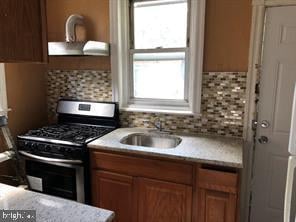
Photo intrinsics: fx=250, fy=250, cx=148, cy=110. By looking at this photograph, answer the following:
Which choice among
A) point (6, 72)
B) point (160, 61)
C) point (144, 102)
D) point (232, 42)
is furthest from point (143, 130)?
point (6, 72)

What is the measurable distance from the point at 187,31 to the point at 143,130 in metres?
1.02

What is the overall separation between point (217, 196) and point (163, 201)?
41 centimetres

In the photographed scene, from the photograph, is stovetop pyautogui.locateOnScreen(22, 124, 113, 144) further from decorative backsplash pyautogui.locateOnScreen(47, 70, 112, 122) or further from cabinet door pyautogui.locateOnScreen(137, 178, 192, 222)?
cabinet door pyautogui.locateOnScreen(137, 178, 192, 222)

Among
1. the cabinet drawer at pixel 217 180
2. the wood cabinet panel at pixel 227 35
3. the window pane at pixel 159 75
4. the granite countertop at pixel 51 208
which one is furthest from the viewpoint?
the window pane at pixel 159 75

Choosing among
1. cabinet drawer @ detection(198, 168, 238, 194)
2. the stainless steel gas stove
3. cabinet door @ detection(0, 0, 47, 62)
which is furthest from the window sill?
cabinet door @ detection(0, 0, 47, 62)

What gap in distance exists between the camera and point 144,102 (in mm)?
2543

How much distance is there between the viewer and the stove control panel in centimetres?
203

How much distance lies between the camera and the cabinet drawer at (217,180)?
1.67m

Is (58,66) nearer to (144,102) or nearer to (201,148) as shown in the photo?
(144,102)

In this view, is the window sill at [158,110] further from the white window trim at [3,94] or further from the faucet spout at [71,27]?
the white window trim at [3,94]

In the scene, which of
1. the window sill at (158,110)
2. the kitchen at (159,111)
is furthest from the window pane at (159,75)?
the window sill at (158,110)

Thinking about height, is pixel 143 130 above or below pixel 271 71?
below

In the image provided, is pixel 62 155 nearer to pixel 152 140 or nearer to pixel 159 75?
pixel 152 140

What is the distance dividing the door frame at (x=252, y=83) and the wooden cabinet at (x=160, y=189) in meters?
0.57
